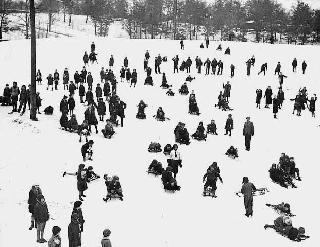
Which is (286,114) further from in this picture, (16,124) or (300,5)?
(300,5)

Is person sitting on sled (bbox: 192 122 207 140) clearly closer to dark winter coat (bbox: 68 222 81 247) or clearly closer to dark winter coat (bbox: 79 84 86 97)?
dark winter coat (bbox: 79 84 86 97)

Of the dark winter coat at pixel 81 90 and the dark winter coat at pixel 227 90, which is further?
the dark winter coat at pixel 227 90

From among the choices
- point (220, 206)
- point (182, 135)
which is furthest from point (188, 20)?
point (220, 206)

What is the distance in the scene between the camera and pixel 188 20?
302ft

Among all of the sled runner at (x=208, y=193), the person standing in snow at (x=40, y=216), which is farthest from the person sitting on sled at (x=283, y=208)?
the person standing in snow at (x=40, y=216)

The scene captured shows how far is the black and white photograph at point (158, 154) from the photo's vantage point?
1453 cm

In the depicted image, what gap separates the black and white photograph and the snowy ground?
2.8 inches

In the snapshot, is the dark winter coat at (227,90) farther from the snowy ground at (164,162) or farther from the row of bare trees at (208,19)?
the row of bare trees at (208,19)

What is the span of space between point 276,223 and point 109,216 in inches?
228

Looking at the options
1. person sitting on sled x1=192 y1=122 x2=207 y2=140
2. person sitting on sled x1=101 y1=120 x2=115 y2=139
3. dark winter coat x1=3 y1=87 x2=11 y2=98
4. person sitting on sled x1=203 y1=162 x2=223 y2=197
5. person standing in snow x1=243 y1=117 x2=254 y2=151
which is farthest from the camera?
dark winter coat x1=3 y1=87 x2=11 y2=98

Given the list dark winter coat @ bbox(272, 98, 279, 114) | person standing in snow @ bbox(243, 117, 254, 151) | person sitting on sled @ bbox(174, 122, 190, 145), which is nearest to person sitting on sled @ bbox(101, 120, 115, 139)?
person sitting on sled @ bbox(174, 122, 190, 145)

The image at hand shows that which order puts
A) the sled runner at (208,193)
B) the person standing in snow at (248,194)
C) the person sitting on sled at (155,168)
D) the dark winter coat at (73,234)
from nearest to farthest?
the dark winter coat at (73,234) < the person standing in snow at (248,194) < the sled runner at (208,193) < the person sitting on sled at (155,168)

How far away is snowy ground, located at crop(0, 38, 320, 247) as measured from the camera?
14.5 meters

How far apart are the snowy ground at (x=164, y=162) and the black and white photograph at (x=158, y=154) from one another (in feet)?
0.23
